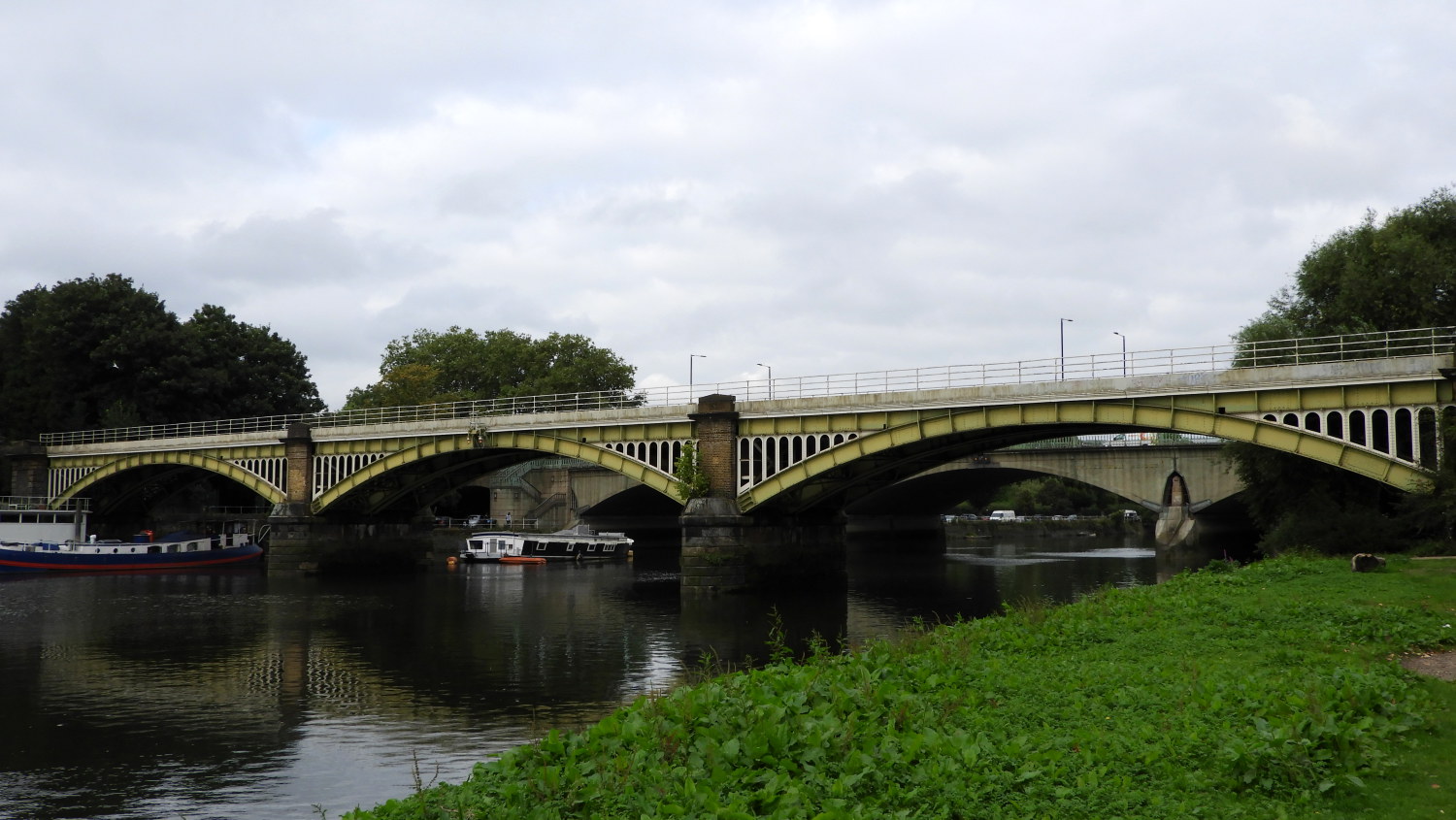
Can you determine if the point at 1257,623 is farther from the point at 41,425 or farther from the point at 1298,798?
the point at 41,425

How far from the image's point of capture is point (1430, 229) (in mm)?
41500

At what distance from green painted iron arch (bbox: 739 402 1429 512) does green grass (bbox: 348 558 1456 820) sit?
17704mm

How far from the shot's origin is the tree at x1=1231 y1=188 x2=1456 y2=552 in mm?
37375

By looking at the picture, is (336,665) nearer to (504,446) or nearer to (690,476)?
(690,476)

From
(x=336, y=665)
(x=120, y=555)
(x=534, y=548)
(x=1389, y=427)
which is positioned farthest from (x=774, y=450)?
(x=120, y=555)

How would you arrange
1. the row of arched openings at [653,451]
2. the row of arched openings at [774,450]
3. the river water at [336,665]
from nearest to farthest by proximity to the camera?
the river water at [336,665] < the row of arched openings at [774,450] < the row of arched openings at [653,451]

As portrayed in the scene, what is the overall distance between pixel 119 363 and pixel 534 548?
3765 centimetres

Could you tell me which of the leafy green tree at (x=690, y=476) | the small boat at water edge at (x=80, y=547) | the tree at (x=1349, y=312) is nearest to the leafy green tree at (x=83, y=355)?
the small boat at water edge at (x=80, y=547)

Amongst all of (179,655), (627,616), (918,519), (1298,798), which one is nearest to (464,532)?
(918,519)

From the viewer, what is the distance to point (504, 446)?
2173 inches

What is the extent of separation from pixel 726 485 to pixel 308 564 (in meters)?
28.9

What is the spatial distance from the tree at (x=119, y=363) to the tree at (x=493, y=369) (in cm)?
1065

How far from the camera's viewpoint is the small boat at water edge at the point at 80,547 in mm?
63125

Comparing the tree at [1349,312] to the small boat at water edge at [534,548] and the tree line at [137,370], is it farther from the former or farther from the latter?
the tree line at [137,370]
